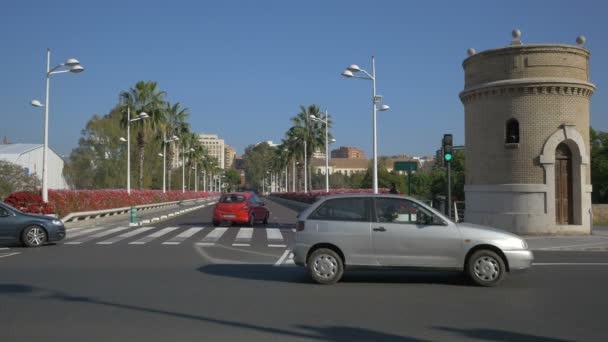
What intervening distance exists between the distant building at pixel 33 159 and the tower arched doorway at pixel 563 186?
2133 inches

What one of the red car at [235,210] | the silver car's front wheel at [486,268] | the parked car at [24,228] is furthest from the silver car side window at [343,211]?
the red car at [235,210]

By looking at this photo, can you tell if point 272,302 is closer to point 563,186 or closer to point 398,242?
point 398,242

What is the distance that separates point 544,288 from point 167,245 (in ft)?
36.8

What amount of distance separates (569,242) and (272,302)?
13.2 meters

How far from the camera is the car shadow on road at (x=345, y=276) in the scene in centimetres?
1060

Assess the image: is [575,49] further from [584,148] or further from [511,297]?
[511,297]

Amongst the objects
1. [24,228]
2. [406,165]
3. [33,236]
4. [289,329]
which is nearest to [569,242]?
[406,165]

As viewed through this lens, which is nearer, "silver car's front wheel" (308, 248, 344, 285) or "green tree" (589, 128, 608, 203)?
"silver car's front wheel" (308, 248, 344, 285)

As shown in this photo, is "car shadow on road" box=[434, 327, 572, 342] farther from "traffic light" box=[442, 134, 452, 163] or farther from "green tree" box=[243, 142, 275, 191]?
"green tree" box=[243, 142, 275, 191]

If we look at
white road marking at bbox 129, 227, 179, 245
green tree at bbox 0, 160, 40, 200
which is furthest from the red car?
green tree at bbox 0, 160, 40, 200

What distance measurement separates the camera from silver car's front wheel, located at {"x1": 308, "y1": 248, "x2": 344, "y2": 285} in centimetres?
1005

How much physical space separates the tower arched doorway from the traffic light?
544cm

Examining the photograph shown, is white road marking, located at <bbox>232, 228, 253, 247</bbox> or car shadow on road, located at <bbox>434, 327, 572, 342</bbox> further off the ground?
white road marking, located at <bbox>232, 228, 253, 247</bbox>

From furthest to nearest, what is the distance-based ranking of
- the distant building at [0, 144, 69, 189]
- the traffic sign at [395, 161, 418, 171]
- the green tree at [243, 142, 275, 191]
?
the green tree at [243, 142, 275, 191] → the distant building at [0, 144, 69, 189] → the traffic sign at [395, 161, 418, 171]
